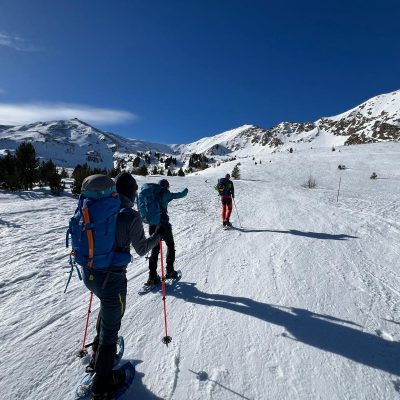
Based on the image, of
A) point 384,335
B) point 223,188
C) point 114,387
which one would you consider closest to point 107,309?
point 114,387

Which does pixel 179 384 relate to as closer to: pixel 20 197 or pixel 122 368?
pixel 122 368

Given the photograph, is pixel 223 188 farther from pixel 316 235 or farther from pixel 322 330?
pixel 322 330

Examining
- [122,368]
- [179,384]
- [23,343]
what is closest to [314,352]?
[179,384]

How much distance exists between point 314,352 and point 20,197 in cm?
1700

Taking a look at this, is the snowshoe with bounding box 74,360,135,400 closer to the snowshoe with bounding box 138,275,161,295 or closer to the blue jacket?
the snowshoe with bounding box 138,275,161,295

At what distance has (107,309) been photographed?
10.5 ft

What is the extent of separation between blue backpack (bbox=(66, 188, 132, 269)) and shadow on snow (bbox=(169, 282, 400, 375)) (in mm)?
2666

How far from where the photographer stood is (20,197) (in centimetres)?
1636

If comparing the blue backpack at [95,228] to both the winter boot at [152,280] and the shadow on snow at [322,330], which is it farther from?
the winter boot at [152,280]

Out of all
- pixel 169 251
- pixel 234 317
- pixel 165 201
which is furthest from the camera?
pixel 169 251

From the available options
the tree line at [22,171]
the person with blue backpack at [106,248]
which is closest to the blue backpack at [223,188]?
the person with blue backpack at [106,248]

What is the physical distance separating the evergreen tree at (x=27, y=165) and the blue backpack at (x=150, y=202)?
21.1m

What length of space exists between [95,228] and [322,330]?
357 centimetres

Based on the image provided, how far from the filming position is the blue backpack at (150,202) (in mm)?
5195
